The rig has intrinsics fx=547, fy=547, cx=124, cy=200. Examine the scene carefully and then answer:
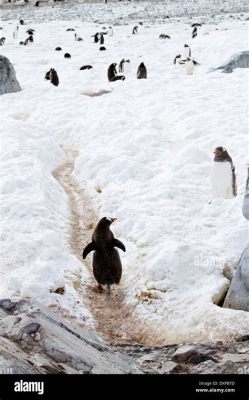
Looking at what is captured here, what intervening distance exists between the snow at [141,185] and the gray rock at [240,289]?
296mm

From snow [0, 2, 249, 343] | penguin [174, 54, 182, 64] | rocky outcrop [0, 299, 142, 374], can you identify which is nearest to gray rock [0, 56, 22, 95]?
snow [0, 2, 249, 343]

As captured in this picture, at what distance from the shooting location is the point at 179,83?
22.9 meters

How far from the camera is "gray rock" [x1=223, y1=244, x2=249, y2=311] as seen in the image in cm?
795

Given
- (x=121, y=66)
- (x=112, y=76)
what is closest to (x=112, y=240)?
(x=112, y=76)

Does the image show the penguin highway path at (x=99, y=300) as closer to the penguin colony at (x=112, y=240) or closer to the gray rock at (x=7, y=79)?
the penguin colony at (x=112, y=240)

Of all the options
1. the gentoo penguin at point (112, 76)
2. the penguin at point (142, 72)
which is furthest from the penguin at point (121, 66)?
the penguin at point (142, 72)

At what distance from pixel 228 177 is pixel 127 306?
→ 157 inches

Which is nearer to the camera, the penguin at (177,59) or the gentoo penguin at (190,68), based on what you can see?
the gentoo penguin at (190,68)

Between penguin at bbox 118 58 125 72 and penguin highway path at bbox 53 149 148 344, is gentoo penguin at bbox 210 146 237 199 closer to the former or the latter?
penguin highway path at bbox 53 149 148 344

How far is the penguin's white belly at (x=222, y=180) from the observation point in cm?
1139

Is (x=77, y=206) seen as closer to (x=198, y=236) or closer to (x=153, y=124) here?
(x=198, y=236)

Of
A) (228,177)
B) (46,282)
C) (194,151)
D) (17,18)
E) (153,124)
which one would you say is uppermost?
(17,18)

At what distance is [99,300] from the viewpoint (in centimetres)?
904
